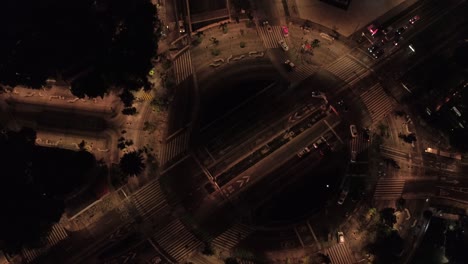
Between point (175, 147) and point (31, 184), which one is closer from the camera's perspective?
point (31, 184)

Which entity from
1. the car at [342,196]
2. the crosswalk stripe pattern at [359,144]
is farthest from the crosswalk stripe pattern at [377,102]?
the car at [342,196]

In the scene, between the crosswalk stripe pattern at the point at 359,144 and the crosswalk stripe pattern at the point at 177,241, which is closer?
the crosswalk stripe pattern at the point at 177,241

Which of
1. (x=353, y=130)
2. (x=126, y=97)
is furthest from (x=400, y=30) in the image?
(x=126, y=97)

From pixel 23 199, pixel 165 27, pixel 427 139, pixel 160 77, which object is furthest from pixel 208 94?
pixel 427 139

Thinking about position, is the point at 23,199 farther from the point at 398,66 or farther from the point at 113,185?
the point at 398,66

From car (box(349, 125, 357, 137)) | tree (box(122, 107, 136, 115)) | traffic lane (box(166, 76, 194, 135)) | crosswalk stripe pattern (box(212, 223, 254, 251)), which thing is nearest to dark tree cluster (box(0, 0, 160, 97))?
tree (box(122, 107, 136, 115))

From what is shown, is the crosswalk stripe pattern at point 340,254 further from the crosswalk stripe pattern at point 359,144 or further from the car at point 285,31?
the car at point 285,31

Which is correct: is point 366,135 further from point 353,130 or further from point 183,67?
point 183,67
